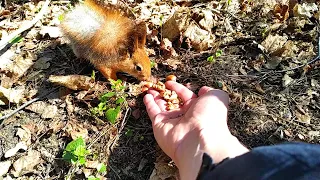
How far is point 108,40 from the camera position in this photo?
306 centimetres

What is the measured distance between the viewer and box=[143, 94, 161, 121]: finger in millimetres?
2723

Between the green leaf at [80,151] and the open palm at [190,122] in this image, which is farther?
the green leaf at [80,151]

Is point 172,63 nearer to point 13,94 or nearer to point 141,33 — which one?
point 141,33

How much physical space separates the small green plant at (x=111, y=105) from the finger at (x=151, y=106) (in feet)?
0.53

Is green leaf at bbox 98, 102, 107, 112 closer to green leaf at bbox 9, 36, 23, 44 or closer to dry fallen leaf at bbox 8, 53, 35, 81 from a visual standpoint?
dry fallen leaf at bbox 8, 53, 35, 81

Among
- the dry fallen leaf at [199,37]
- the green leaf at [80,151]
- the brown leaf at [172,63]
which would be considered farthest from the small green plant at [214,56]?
the green leaf at [80,151]

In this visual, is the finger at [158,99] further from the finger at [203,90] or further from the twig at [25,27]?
the twig at [25,27]

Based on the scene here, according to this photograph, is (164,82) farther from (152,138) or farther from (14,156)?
(14,156)

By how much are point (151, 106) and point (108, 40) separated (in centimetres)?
64

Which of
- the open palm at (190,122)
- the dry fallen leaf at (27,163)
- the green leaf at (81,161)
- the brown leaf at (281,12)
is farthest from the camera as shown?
the brown leaf at (281,12)

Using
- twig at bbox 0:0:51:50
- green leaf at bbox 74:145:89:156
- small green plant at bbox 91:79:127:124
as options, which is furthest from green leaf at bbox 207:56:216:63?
twig at bbox 0:0:51:50

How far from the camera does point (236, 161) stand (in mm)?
1416

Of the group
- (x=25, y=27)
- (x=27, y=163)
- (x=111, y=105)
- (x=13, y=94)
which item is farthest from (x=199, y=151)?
(x=25, y=27)

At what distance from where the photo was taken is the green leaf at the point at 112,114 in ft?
9.07
